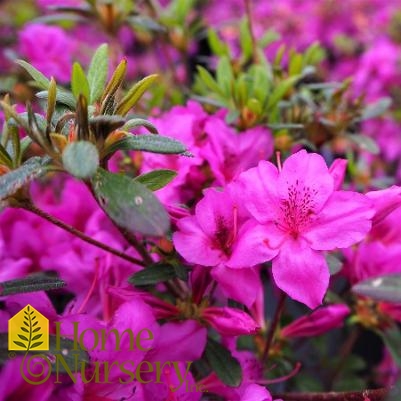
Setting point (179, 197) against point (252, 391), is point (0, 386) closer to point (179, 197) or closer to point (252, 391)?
point (252, 391)

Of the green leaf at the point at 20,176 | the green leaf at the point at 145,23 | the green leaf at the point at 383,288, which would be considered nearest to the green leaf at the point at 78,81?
the green leaf at the point at 20,176

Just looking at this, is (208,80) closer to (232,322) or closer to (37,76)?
(37,76)

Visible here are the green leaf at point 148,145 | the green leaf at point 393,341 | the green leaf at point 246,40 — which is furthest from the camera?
the green leaf at point 246,40

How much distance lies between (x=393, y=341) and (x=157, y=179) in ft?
1.81

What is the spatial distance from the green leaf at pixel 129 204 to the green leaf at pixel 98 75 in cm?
16

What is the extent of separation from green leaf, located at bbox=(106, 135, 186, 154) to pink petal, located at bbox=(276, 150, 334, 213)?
0.48 feet

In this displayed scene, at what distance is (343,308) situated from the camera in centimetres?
92

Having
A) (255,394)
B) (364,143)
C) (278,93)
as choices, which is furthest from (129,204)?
(364,143)

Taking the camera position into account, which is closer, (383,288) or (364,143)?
(383,288)

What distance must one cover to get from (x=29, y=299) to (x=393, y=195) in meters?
0.49

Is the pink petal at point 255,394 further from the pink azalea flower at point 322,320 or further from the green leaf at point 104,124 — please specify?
the green leaf at point 104,124

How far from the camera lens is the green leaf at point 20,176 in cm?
65

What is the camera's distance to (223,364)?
32.6 inches

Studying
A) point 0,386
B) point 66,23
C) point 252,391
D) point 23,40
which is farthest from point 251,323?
point 66,23
